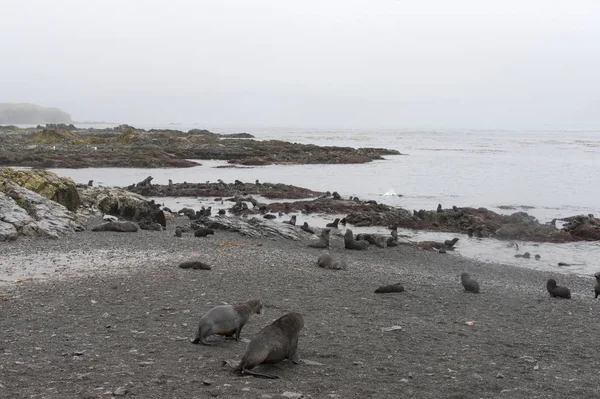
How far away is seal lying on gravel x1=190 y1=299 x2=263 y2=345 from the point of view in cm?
734

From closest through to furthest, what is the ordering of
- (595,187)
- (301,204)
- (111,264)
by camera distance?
(111,264)
(301,204)
(595,187)

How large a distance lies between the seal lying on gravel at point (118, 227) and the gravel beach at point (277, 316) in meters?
2.82

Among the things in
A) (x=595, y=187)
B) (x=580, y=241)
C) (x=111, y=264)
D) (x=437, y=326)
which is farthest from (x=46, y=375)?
(x=595, y=187)

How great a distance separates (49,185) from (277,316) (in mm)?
15573

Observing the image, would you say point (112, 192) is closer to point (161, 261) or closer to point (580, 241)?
point (161, 261)

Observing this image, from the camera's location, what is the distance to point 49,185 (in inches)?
841

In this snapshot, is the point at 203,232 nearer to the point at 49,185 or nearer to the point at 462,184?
the point at 49,185

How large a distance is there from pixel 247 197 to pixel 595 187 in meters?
25.1

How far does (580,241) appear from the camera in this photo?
21.8m

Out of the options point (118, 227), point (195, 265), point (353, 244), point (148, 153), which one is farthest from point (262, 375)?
point (148, 153)

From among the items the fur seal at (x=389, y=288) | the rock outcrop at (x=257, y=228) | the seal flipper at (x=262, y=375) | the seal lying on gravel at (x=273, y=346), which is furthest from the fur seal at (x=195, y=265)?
the rock outcrop at (x=257, y=228)

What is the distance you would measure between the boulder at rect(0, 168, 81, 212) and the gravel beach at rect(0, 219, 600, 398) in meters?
6.79

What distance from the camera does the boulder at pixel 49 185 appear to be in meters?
21.2

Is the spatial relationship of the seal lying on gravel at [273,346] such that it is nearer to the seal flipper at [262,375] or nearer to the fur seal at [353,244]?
the seal flipper at [262,375]
